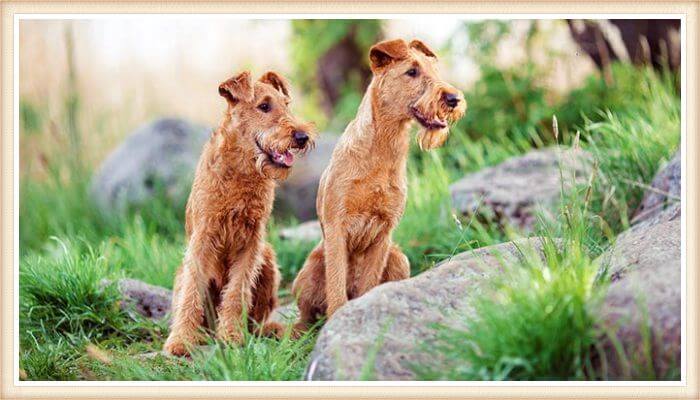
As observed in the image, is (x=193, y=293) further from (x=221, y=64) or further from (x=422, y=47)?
(x=221, y=64)

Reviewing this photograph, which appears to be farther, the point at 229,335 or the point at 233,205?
the point at 233,205

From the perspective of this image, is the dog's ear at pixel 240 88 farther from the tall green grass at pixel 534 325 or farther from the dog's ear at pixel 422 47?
the tall green grass at pixel 534 325

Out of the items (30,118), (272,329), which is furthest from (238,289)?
(30,118)

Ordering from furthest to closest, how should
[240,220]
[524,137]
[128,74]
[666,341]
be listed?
[128,74] < [524,137] < [240,220] < [666,341]

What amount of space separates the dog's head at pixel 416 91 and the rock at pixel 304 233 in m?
2.70

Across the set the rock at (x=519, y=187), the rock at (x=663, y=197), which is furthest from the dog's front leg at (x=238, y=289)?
the rock at (x=663, y=197)

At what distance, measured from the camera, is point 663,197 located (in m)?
6.62

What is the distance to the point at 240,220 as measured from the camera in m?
5.66

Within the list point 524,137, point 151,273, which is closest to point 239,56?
point 524,137

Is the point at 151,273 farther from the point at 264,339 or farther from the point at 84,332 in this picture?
the point at 264,339

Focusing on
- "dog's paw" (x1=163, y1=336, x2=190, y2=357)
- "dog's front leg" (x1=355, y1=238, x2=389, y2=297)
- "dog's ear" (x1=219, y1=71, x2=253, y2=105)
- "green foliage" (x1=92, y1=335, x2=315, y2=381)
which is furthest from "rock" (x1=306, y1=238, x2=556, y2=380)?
"dog's ear" (x1=219, y1=71, x2=253, y2=105)

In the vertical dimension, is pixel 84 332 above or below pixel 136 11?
below

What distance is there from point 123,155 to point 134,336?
435 cm

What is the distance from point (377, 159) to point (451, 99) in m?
0.60
